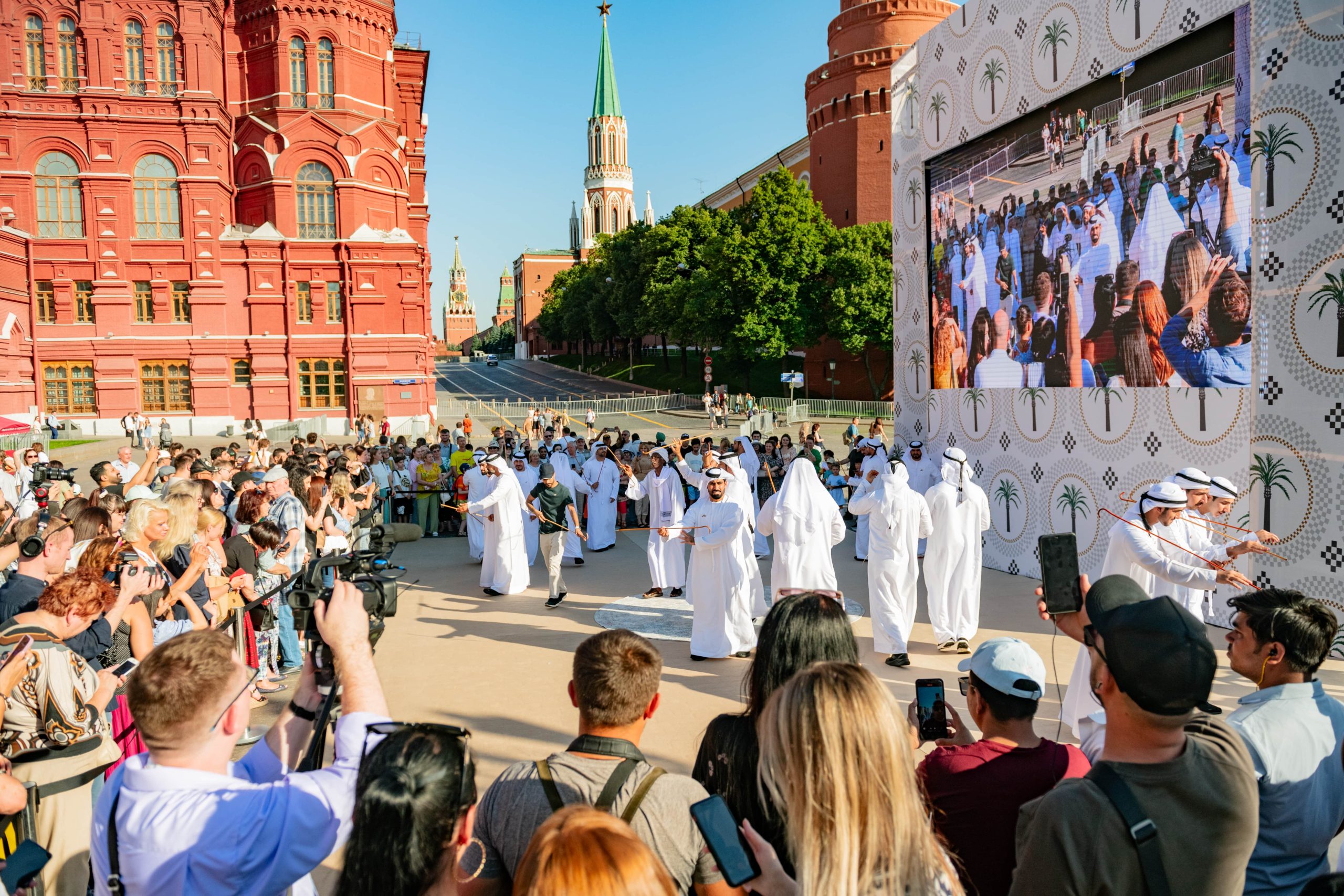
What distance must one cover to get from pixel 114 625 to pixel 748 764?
3.66m

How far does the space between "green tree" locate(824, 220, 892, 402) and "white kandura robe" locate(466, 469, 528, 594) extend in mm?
31323

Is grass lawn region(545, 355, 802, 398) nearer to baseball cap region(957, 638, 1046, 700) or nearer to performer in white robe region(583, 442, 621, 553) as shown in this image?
performer in white robe region(583, 442, 621, 553)

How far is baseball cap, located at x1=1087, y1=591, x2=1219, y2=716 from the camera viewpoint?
228 cm

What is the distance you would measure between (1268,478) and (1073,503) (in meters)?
2.96

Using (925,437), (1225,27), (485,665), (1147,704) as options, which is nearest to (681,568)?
(485,665)

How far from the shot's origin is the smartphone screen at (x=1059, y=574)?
12.8 ft

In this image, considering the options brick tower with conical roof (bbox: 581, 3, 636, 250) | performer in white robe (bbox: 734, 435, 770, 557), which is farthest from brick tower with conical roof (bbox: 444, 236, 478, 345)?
performer in white robe (bbox: 734, 435, 770, 557)

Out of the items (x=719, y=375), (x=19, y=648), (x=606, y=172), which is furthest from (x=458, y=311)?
(x=19, y=648)

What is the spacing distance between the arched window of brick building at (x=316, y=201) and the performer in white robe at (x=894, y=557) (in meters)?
34.8

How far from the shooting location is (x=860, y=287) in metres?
41.0

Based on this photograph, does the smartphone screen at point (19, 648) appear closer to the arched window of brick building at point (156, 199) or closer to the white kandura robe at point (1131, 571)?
the white kandura robe at point (1131, 571)

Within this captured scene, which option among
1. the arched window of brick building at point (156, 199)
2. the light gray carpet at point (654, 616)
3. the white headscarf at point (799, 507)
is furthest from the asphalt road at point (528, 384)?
the white headscarf at point (799, 507)

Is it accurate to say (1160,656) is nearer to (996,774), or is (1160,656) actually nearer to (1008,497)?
(996,774)

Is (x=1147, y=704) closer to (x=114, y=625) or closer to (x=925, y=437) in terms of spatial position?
(x=114, y=625)
